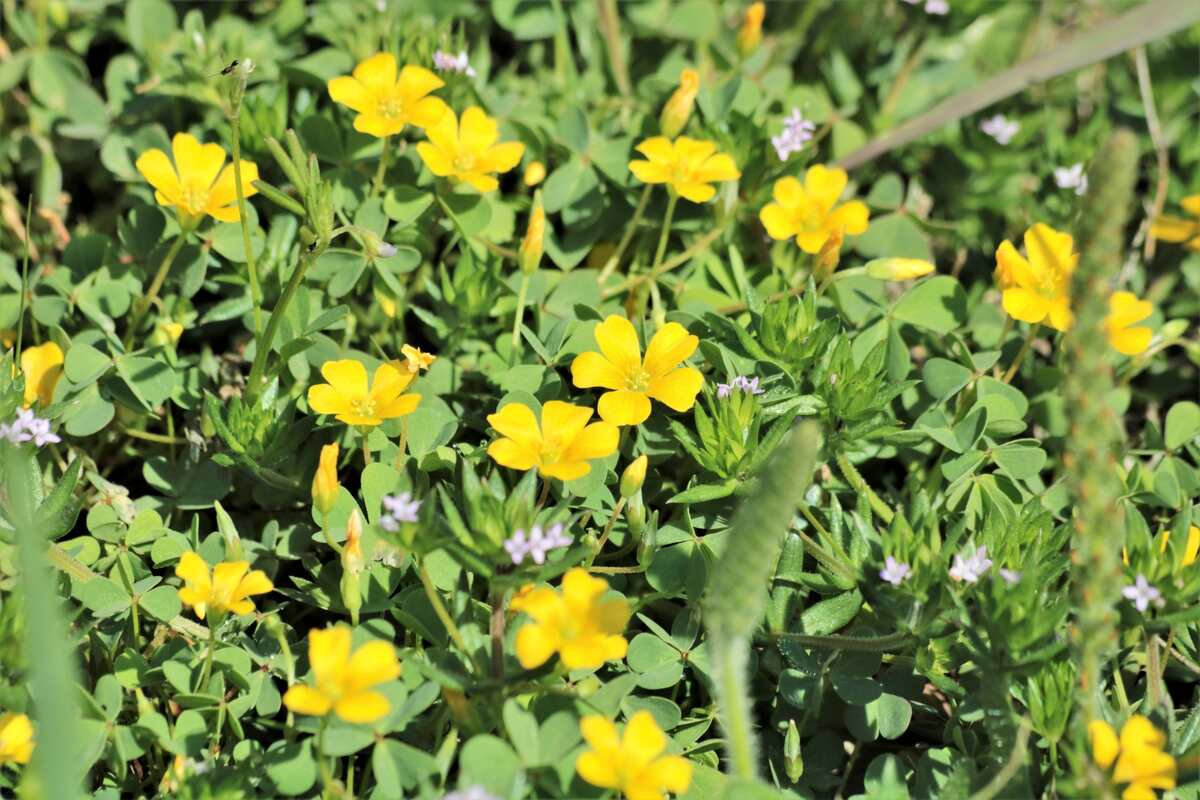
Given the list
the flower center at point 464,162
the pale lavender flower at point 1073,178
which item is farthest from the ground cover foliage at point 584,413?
the pale lavender flower at point 1073,178

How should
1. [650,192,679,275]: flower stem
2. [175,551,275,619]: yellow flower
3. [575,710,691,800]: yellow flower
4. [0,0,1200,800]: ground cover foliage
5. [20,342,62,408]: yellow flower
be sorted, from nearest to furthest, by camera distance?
[575,710,691,800]: yellow flower < [0,0,1200,800]: ground cover foliage < [175,551,275,619]: yellow flower < [20,342,62,408]: yellow flower < [650,192,679,275]: flower stem

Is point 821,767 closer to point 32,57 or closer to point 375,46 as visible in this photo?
point 375,46

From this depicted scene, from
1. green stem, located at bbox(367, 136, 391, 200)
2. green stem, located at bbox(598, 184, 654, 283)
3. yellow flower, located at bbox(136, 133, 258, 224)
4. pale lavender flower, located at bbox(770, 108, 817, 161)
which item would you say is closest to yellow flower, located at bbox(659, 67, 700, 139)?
green stem, located at bbox(598, 184, 654, 283)

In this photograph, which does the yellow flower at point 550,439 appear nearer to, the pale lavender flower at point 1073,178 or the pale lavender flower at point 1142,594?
the pale lavender flower at point 1142,594

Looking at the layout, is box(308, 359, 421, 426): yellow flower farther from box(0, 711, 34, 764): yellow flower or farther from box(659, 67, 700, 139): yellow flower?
box(659, 67, 700, 139): yellow flower

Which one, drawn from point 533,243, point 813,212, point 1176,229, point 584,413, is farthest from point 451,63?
point 1176,229
